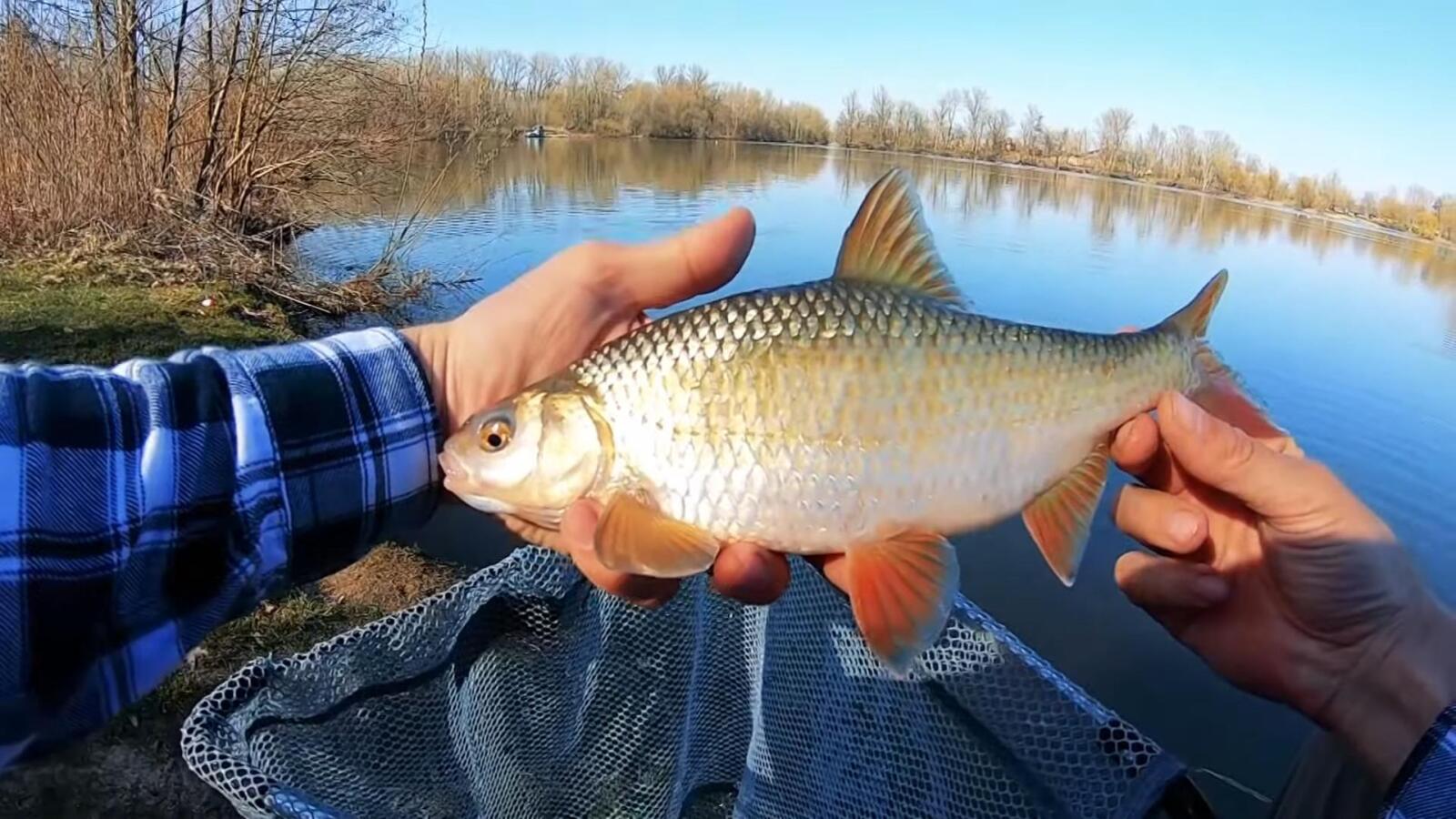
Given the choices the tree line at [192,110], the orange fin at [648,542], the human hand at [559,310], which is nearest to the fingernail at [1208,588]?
the orange fin at [648,542]

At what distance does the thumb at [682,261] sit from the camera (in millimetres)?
2516

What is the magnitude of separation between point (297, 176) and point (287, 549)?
565 inches

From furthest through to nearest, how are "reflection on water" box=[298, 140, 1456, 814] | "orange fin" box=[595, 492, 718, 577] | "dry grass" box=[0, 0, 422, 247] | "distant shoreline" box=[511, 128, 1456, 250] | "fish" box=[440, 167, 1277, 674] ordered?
1. "distant shoreline" box=[511, 128, 1456, 250]
2. "dry grass" box=[0, 0, 422, 247]
3. "reflection on water" box=[298, 140, 1456, 814]
4. "fish" box=[440, 167, 1277, 674]
5. "orange fin" box=[595, 492, 718, 577]

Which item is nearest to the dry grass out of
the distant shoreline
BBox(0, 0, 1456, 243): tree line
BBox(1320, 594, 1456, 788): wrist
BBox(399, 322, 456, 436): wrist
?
BBox(0, 0, 1456, 243): tree line

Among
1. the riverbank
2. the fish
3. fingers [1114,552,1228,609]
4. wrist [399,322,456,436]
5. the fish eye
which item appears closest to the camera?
the fish

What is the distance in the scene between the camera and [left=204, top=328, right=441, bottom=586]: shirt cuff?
6.29 ft

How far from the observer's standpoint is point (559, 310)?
265 centimetres

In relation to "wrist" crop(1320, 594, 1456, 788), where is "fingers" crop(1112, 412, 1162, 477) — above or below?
above

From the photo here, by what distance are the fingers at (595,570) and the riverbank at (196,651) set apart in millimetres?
1898

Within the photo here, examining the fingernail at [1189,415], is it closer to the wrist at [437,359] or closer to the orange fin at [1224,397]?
the orange fin at [1224,397]

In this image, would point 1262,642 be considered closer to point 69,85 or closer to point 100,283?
point 100,283

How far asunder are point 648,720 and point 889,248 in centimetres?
169

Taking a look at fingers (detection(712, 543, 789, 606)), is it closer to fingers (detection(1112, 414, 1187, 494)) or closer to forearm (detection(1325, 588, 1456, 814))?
fingers (detection(1112, 414, 1187, 494))

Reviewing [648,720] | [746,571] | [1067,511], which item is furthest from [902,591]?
[648,720]
